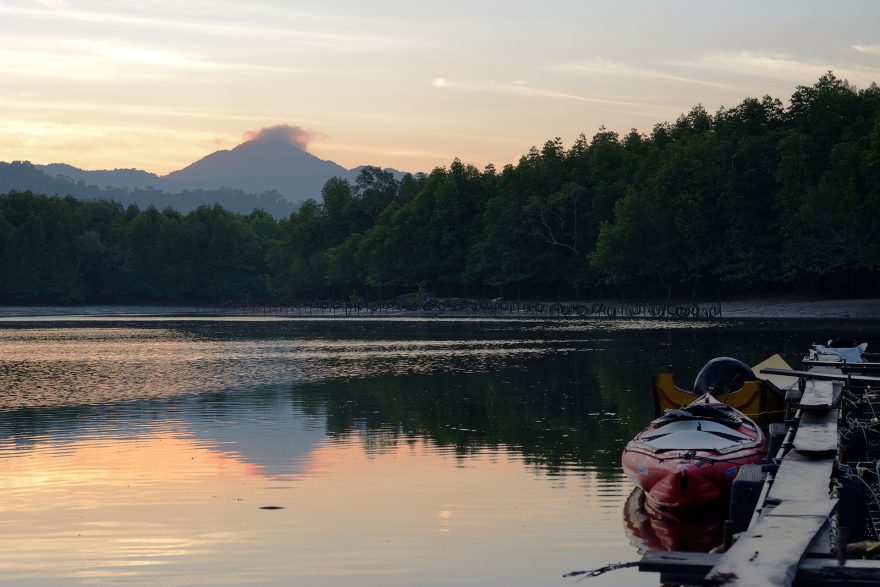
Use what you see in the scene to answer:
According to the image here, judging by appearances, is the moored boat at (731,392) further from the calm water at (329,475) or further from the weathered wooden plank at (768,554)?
the weathered wooden plank at (768,554)

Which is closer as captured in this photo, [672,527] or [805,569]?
[805,569]

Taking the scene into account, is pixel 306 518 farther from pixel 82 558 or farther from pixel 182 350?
pixel 182 350

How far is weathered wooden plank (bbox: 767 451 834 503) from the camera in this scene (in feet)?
53.7

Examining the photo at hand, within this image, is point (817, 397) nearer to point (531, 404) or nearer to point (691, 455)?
point (691, 455)

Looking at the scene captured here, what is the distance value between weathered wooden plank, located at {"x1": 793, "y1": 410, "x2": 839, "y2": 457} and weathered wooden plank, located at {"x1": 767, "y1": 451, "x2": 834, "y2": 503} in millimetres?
182

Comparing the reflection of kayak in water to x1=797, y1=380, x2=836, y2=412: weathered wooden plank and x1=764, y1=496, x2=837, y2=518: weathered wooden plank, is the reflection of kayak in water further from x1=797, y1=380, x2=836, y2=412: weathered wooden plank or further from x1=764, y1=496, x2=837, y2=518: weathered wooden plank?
x1=764, y1=496, x2=837, y2=518: weathered wooden plank

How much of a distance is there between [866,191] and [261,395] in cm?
8984

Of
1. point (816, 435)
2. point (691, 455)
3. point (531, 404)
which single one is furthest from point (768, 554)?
point (531, 404)

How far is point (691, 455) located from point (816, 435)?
250 centimetres

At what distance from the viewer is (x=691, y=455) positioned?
23.7 metres

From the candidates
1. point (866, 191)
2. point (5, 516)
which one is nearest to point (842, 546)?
point (5, 516)

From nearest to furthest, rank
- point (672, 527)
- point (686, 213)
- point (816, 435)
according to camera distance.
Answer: point (816, 435) → point (672, 527) → point (686, 213)

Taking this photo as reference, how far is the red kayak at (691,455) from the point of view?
76.0 ft

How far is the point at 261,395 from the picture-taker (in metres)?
51.0
